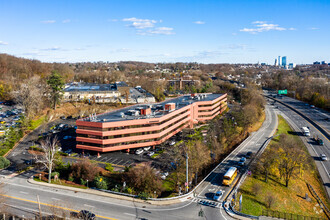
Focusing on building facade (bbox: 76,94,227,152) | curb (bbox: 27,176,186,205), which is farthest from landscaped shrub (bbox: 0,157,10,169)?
building facade (bbox: 76,94,227,152)

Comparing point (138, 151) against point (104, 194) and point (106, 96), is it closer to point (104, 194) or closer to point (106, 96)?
point (104, 194)

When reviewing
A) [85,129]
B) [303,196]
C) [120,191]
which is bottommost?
[303,196]

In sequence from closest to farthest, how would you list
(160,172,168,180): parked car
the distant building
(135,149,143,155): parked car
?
(160,172,168,180): parked car < (135,149,143,155): parked car < the distant building

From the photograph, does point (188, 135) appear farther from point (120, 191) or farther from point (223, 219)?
point (223, 219)

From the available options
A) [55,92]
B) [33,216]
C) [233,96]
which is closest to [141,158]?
[33,216]

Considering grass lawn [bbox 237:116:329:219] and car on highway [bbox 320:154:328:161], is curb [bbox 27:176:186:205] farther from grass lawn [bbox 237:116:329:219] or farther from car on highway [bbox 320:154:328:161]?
car on highway [bbox 320:154:328:161]

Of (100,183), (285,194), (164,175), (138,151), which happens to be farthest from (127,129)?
(285,194)

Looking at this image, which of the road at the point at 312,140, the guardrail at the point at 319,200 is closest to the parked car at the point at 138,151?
the guardrail at the point at 319,200
